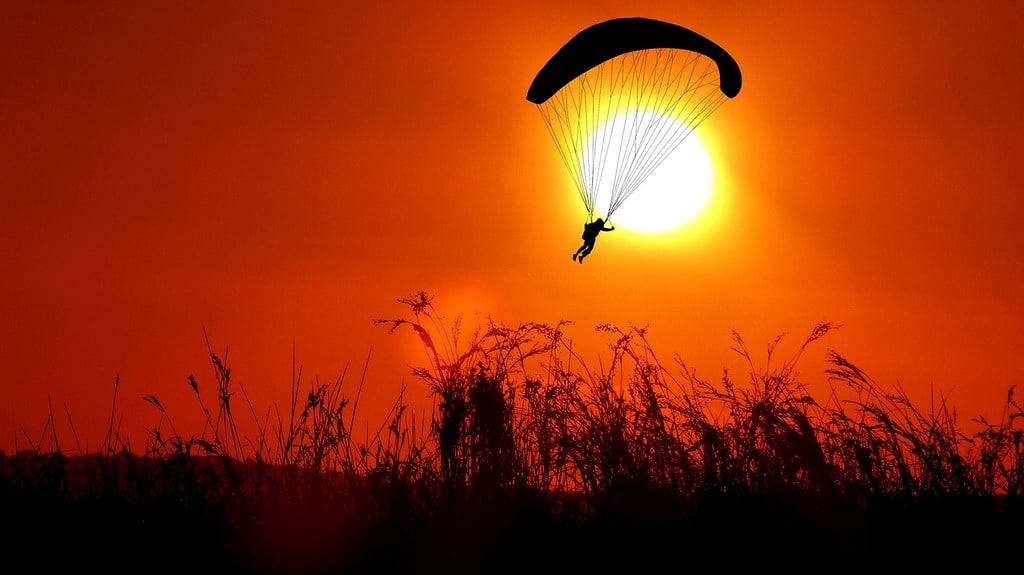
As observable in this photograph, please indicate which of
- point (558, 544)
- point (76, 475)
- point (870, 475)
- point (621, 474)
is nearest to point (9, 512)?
point (76, 475)

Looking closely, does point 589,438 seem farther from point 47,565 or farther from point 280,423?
point 47,565

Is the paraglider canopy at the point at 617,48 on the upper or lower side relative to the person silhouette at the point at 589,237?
upper

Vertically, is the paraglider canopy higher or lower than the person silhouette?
higher

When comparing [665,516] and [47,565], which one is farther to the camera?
[665,516]

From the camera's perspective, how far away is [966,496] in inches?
224

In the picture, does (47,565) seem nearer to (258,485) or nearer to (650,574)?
(258,485)

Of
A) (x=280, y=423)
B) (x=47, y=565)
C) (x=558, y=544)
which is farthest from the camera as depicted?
(x=280, y=423)

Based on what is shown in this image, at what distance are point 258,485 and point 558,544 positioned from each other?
66.3 inches

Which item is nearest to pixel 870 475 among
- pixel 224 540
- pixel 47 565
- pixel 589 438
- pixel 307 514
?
pixel 589 438

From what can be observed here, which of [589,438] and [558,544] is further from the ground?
[589,438]

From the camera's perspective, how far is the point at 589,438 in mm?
5895

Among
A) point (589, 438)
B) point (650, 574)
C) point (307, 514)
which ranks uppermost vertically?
point (589, 438)

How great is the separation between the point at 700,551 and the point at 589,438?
0.87 metres

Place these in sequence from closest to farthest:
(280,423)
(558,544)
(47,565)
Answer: (47,565), (558,544), (280,423)
